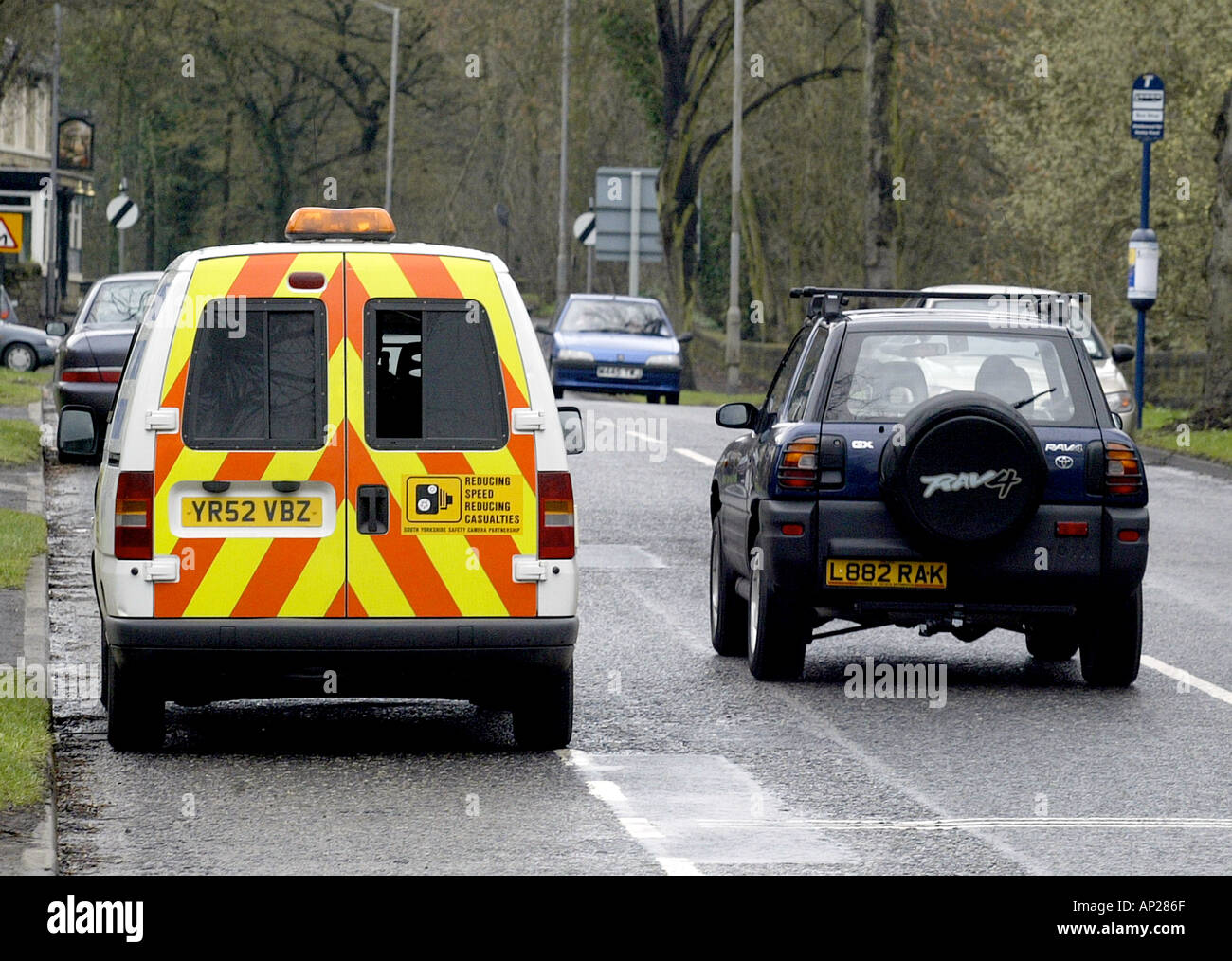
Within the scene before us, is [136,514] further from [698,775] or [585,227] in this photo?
[585,227]

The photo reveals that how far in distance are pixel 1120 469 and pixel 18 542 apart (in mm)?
7355

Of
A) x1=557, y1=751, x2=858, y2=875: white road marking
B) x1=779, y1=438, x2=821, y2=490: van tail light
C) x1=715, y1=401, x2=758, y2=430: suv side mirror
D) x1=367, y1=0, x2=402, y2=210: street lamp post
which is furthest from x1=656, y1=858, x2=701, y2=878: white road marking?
x1=367, y1=0, x2=402, y2=210: street lamp post

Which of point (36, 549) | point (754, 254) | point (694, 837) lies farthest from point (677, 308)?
point (694, 837)

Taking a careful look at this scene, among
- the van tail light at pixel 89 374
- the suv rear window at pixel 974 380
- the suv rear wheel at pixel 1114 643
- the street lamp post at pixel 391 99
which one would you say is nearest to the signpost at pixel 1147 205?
the van tail light at pixel 89 374

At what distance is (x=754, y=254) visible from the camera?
57.4 metres

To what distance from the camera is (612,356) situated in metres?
35.3

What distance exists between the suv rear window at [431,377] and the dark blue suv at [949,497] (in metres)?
2.36

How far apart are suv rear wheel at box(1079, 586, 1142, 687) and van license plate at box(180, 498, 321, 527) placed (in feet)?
12.8

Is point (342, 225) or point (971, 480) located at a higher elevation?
point (342, 225)

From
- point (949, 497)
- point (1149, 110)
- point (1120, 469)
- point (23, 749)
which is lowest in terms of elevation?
point (23, 749)

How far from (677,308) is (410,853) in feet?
137

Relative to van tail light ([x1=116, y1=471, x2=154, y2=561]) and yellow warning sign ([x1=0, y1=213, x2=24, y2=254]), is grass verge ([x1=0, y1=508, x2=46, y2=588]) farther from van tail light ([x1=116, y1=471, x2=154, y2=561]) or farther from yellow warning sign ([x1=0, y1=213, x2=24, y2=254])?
yellow warning sign ([x1=0, y1=213, x2=24, y2=254])

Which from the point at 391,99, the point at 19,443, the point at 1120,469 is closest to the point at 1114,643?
the point at 1120,469

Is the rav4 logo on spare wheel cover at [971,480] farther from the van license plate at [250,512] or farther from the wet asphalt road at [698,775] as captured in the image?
the van license plate at [250,512]
